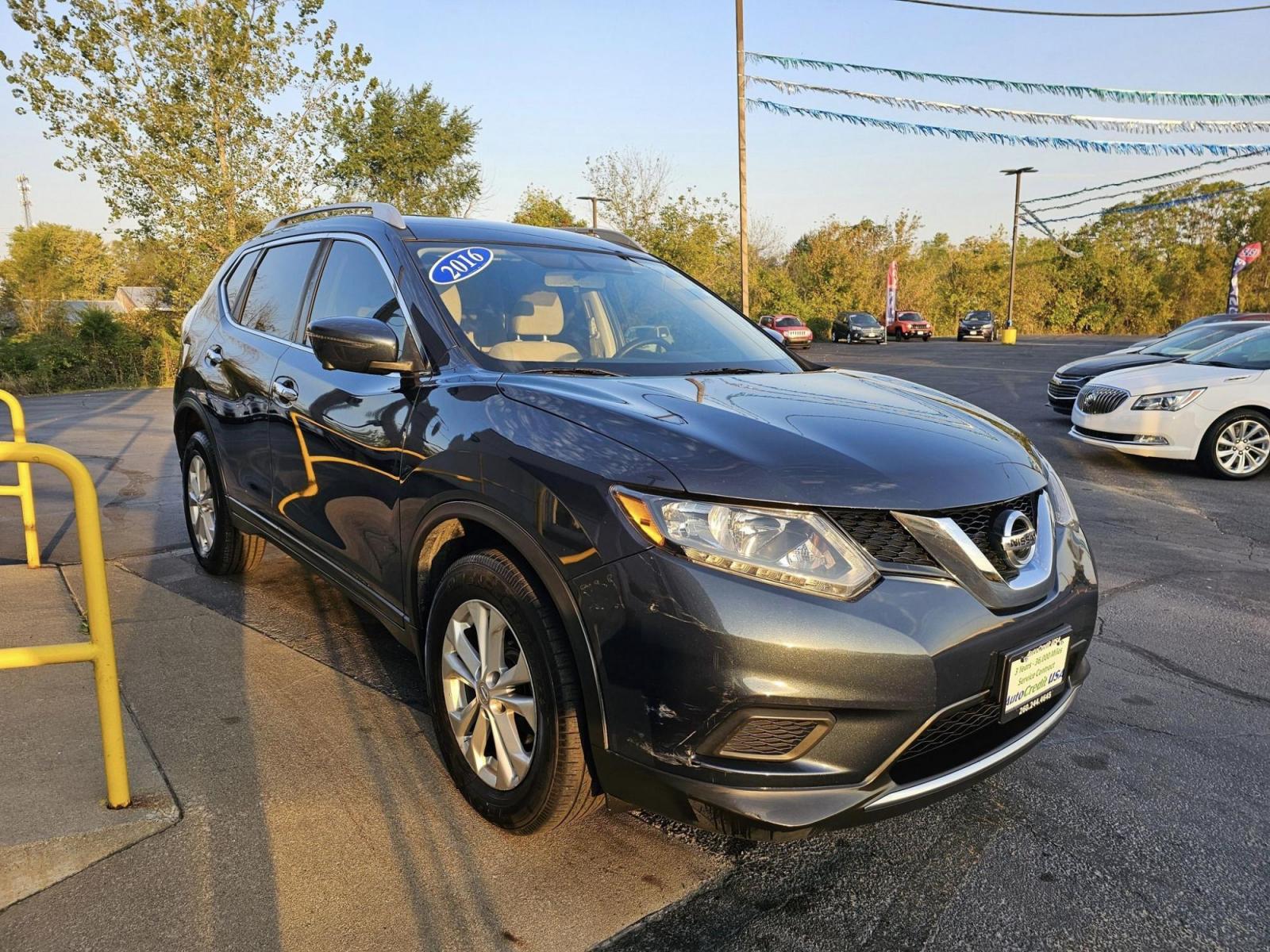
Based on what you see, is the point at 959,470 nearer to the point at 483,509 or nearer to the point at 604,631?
the point at 604,631

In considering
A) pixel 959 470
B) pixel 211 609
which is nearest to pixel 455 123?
pixel 211 609

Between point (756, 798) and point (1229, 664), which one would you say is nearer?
point (756, 798)

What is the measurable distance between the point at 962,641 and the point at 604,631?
2.63 feet

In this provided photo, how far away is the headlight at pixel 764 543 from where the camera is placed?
1.87 metres

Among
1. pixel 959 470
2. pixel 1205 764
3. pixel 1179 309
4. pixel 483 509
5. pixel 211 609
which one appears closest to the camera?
pixel 959 470

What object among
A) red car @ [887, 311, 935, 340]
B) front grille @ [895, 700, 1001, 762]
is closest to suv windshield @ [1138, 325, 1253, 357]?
front grille @ [895, 700, 1001, 762]

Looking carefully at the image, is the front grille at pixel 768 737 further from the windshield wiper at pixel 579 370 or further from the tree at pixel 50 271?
the tree at pixel 50 271

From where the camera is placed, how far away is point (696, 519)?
6.28ft

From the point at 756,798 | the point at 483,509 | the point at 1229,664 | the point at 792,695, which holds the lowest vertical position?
the point at 1229,664

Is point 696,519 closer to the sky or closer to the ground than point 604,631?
closer to the sky

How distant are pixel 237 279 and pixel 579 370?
2712 millimetres

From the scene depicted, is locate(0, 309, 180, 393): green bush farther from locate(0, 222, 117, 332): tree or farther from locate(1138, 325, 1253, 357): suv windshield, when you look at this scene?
locate(1138, 325, 1253, 357): suv windshield

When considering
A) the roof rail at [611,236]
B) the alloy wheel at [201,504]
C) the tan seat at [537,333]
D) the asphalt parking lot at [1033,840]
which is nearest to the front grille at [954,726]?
the asphalt parking lot at [1033,840]

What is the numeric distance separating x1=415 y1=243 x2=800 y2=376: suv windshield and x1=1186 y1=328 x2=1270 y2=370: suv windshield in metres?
6.77
